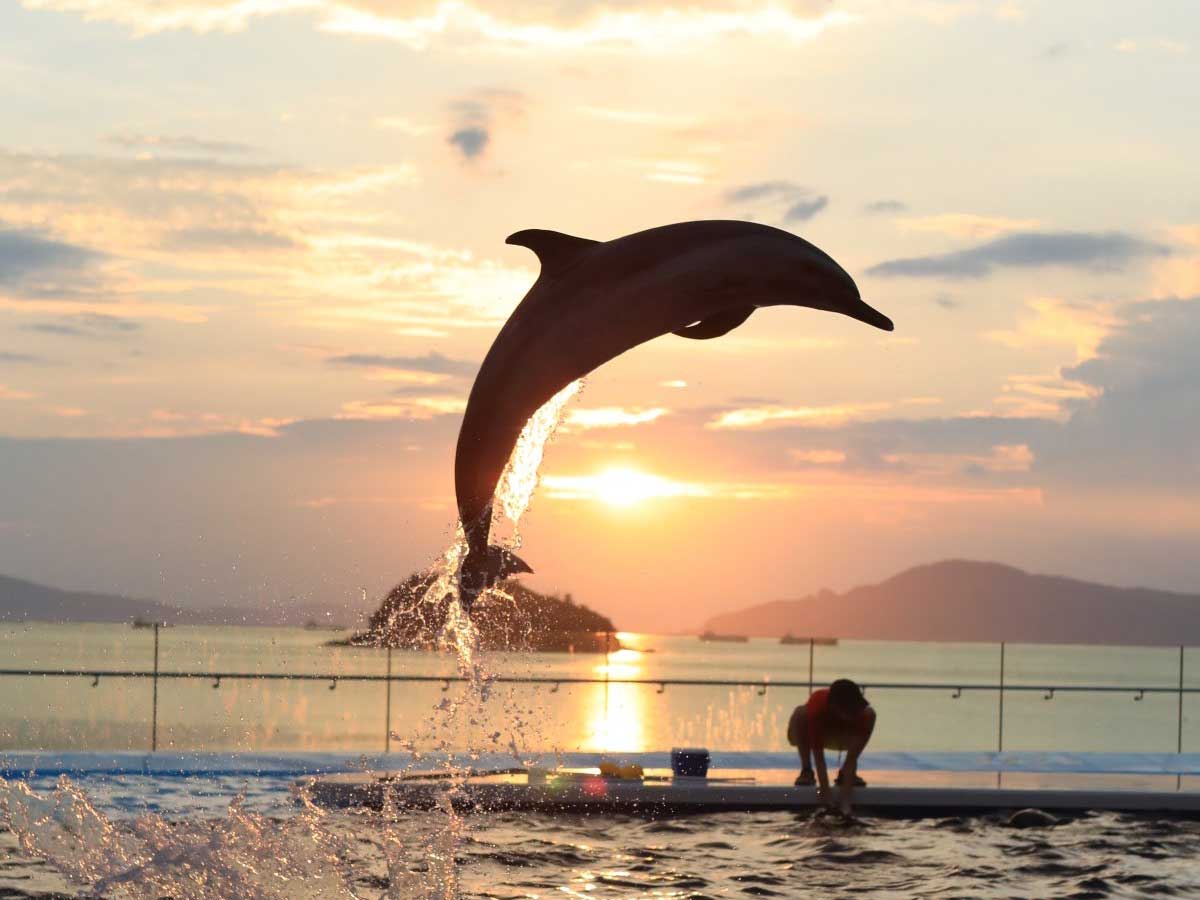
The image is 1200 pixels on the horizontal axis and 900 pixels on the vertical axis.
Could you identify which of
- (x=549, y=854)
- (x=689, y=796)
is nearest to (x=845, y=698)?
(x=689, y=796)

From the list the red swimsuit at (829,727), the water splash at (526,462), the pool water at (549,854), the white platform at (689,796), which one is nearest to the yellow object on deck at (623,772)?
the white platform at (689,796)

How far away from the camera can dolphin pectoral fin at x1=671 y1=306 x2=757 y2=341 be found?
732cm

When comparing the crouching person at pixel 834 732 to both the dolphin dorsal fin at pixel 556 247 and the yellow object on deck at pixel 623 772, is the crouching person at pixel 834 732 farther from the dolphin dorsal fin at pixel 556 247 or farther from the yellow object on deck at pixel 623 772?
the dolphin dorsal fin at pixel 556 247

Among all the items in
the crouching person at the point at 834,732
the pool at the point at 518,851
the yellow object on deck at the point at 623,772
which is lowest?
the pool at the point at 518,851

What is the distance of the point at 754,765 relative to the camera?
15883mm

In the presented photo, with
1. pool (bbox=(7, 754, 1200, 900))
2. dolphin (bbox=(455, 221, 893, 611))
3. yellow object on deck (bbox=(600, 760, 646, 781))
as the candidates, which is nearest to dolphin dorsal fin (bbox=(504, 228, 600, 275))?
dolphin (bbox=(455, 221, 893, 611))

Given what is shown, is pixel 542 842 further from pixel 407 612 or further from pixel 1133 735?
pixel 1133 735

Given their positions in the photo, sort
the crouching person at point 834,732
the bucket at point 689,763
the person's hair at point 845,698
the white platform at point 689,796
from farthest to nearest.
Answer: the bucket at point 689,763, the person's hair at point 845,698, the crouching person at point 834,732, the white platform at point 689,796

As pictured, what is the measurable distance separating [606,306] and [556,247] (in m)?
0.48

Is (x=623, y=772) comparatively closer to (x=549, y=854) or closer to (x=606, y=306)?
(x=549, y=854)

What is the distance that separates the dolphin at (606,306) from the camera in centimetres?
717

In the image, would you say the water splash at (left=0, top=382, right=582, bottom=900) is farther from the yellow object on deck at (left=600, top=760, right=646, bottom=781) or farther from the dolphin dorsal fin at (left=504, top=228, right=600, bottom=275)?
the yellow object on deck at (left=600, top=760, right=646, bottom=781)

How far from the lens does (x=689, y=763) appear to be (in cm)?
1441

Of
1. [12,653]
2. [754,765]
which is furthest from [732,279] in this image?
[12,653]
